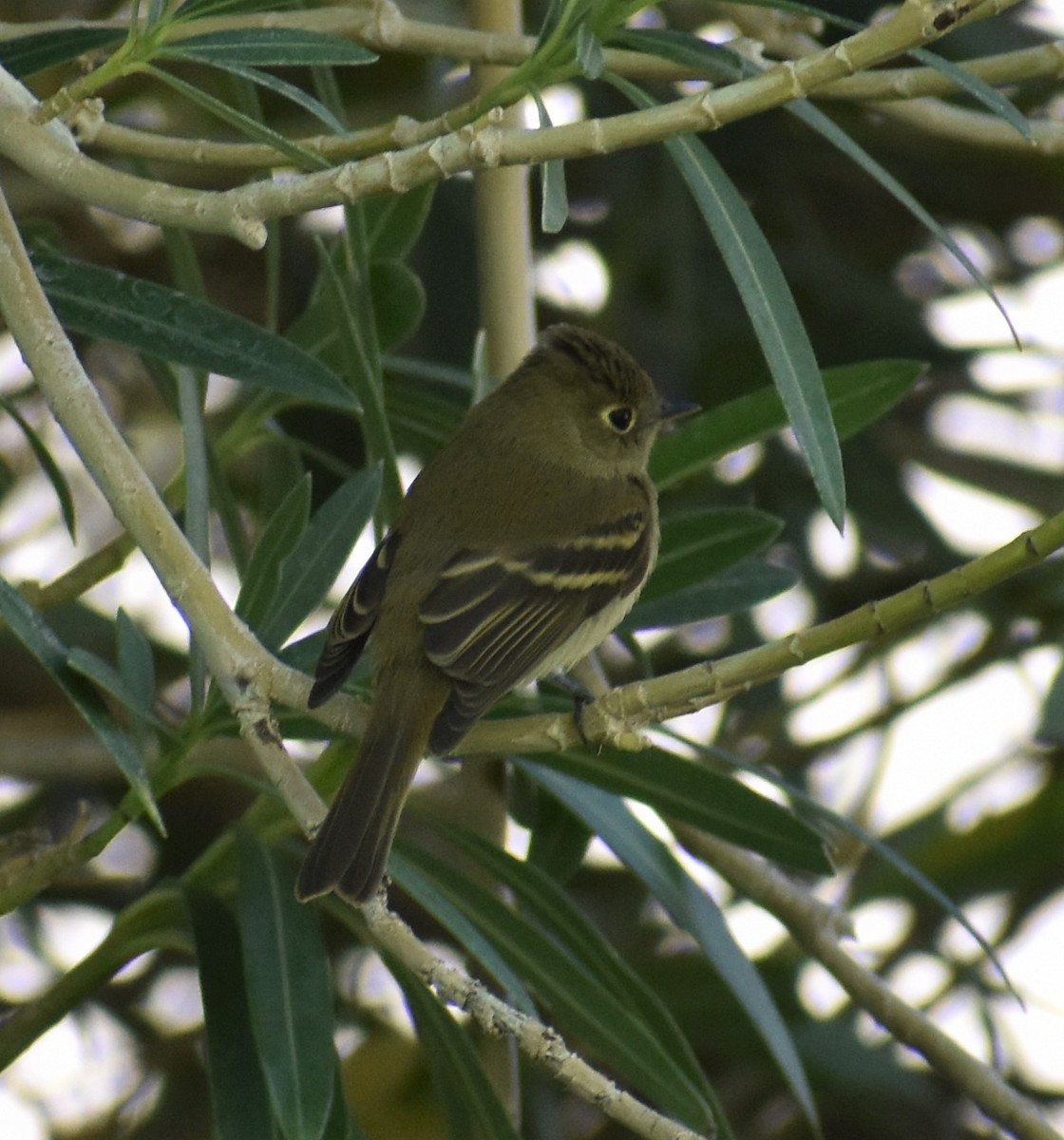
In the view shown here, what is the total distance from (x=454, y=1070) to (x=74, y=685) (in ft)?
3.07

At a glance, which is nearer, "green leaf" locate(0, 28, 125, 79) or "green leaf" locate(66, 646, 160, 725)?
"green leaf" locate(66, 646, 160, 725)

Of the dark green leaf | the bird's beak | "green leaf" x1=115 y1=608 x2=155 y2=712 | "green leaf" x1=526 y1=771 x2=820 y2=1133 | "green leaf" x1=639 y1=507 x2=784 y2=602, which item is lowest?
the dark green leaf

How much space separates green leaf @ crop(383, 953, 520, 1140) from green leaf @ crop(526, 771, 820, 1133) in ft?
1.19

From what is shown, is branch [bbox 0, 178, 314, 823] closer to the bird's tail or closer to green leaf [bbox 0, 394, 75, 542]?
the bird's tail

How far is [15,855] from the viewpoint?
239 centimetres

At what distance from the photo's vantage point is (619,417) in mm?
3498

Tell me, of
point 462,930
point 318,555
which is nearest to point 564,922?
point 462,930

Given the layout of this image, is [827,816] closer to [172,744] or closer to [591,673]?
[591,673]

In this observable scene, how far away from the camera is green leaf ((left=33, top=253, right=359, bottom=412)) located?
7.91ft

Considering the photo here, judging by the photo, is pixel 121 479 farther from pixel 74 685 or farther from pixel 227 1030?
pixel 227 1030

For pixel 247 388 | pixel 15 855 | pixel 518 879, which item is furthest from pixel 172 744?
pixel 247 388

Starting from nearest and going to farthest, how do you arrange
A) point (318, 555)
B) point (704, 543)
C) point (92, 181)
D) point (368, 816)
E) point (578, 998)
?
point (92, 181) < point (368, 816) < point (318, 555) < point (578, 998) < point (704, 543)

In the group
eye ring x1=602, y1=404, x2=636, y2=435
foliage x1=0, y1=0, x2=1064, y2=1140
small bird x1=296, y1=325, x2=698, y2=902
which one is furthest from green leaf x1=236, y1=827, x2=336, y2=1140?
eye ring x1=602, y1=404, x2=636, y2=435

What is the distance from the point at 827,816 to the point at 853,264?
1.97m
